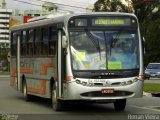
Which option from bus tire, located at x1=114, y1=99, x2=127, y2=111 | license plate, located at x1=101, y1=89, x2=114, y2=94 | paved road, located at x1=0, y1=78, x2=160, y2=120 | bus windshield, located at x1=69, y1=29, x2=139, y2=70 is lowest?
A: paved road, located at x1=0, y1=78, x2=160, y2=120

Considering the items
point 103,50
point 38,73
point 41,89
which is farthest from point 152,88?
point 103,50

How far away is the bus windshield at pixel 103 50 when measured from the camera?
16469mm

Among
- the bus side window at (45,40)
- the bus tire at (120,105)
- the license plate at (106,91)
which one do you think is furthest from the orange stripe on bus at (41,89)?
the license plate at (106,91)

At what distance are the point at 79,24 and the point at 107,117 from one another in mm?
2935

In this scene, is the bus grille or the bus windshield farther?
the bus windshield

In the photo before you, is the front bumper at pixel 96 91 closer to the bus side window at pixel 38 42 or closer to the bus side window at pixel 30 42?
the bus side window at pixel 38 42

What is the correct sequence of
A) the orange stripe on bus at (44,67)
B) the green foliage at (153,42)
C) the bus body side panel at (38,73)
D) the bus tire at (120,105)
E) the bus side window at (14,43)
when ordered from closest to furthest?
the bus tire at (120,105) < the bus body side panel at (38,73) < the orange stripe on bus at (44,67) < the bus side window at (14,43) < the green foliage at (153,42)

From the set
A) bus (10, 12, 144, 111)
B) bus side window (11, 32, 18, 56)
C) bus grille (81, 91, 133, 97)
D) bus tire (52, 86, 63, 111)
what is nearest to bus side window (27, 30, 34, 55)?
bus side window (11, 32, 18, 56)

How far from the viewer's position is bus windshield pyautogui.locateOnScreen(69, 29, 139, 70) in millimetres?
16469

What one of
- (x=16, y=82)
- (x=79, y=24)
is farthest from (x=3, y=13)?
→ (x=79, y=24)

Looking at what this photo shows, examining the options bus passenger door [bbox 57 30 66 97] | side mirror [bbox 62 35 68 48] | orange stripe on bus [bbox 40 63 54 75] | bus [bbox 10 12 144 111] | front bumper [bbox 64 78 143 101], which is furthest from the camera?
orange stripe on bus [bbox 40 63 54 75]

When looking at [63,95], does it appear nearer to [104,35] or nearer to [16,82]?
[104,35]

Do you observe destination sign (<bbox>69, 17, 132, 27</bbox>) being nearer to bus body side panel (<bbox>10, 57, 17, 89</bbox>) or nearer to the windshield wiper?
the windshield wiper

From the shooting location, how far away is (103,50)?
1662 centimetres
